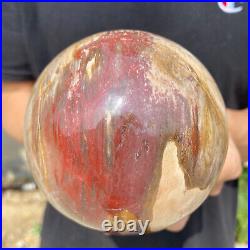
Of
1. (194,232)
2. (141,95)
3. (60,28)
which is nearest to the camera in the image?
(141,95)

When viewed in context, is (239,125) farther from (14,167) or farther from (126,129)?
(14,167)

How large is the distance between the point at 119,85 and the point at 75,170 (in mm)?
177

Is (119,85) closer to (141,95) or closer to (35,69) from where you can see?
(141,95)

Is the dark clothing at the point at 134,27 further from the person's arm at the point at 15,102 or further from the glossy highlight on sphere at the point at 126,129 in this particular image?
the glossy highlight on sphere at the point at 126,129

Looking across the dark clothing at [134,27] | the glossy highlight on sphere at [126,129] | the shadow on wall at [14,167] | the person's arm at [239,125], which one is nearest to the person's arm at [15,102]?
the dark clothing at [134,27]

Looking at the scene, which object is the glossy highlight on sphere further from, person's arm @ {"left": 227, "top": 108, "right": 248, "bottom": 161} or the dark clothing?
person's arm @ {"left": 227, "top": 108, "right": 248, "bottom": 161}

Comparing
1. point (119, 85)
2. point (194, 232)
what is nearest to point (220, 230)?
point (194, 232)

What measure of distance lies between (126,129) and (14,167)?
2131 millimetres

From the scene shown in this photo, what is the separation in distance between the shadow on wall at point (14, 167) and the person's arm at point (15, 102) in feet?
4.68

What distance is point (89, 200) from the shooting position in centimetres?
78

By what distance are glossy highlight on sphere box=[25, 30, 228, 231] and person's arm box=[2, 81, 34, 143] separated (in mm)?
393

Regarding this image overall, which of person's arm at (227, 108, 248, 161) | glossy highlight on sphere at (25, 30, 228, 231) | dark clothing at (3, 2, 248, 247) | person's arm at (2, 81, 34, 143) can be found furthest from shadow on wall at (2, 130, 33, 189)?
glossy highlight on sphere at (25, 30, 228, 231)

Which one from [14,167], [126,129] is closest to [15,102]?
[126,129]

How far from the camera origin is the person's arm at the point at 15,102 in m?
1.19
